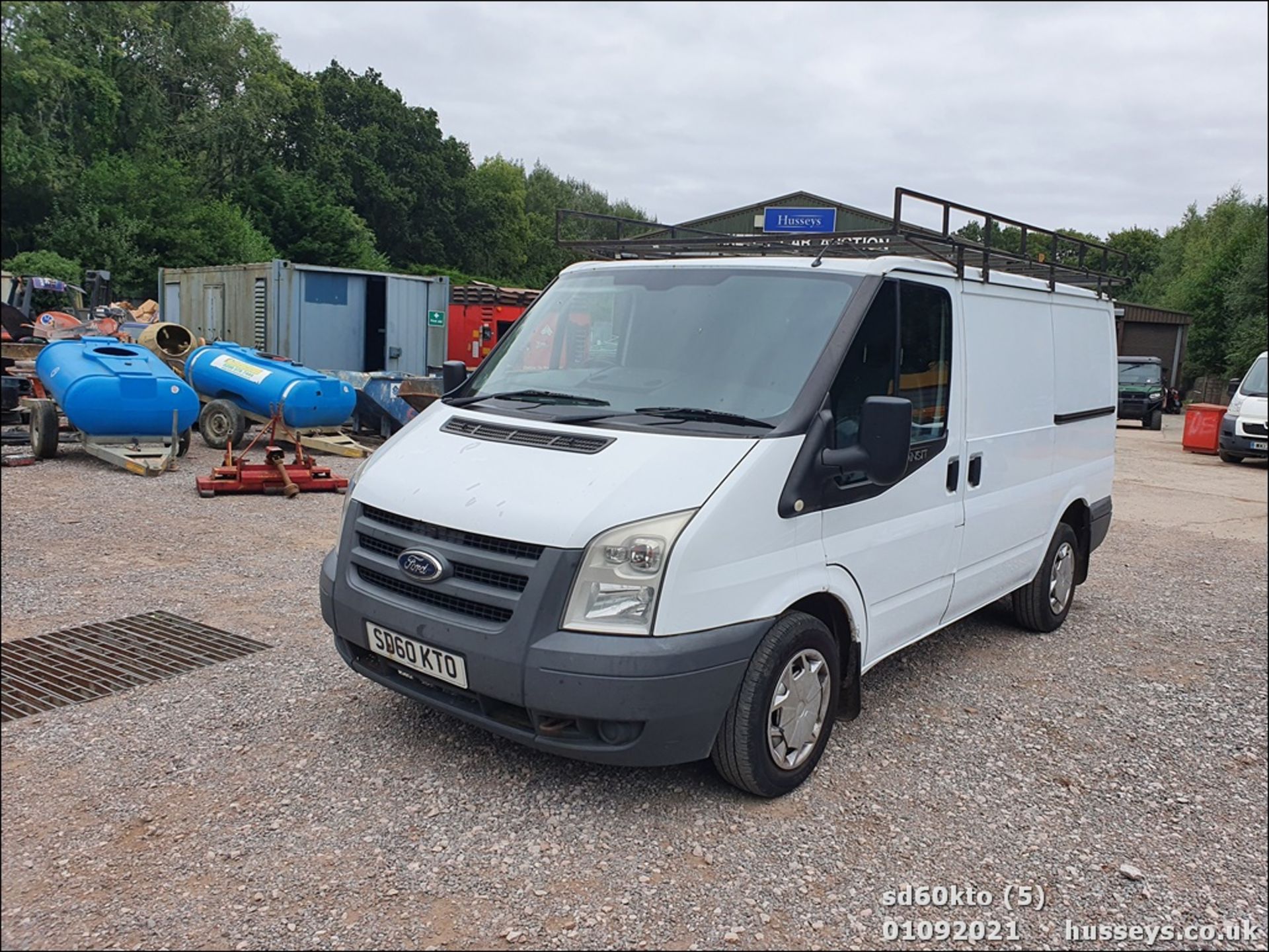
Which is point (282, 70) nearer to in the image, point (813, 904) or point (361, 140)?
point (813, 904)

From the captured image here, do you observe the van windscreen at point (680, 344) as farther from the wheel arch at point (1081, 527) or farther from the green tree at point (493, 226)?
the green tree at point (493, 226)

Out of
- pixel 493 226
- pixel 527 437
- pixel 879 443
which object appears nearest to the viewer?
pixel 879 443

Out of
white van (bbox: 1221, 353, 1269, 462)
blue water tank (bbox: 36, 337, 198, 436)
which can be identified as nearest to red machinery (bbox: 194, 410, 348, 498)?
blue water tank (bbox: 36, 337, 198, 436)

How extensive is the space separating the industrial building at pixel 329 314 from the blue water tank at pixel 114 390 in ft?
16.3

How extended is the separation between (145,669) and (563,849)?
2482 millimetres

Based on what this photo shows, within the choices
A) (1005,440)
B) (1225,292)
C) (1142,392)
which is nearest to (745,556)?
(1005,440)

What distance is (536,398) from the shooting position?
4031mm

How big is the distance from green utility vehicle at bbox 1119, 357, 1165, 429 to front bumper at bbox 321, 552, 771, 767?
24.6 meters

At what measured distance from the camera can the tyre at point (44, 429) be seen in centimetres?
954

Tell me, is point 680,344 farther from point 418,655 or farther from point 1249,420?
Result: point 1249,420

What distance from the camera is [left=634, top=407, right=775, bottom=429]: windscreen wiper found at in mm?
3490

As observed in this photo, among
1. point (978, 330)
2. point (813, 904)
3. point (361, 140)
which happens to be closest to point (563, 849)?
point (813, 904)

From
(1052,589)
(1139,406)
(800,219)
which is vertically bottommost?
(1052,589)

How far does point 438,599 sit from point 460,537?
0.81ft
